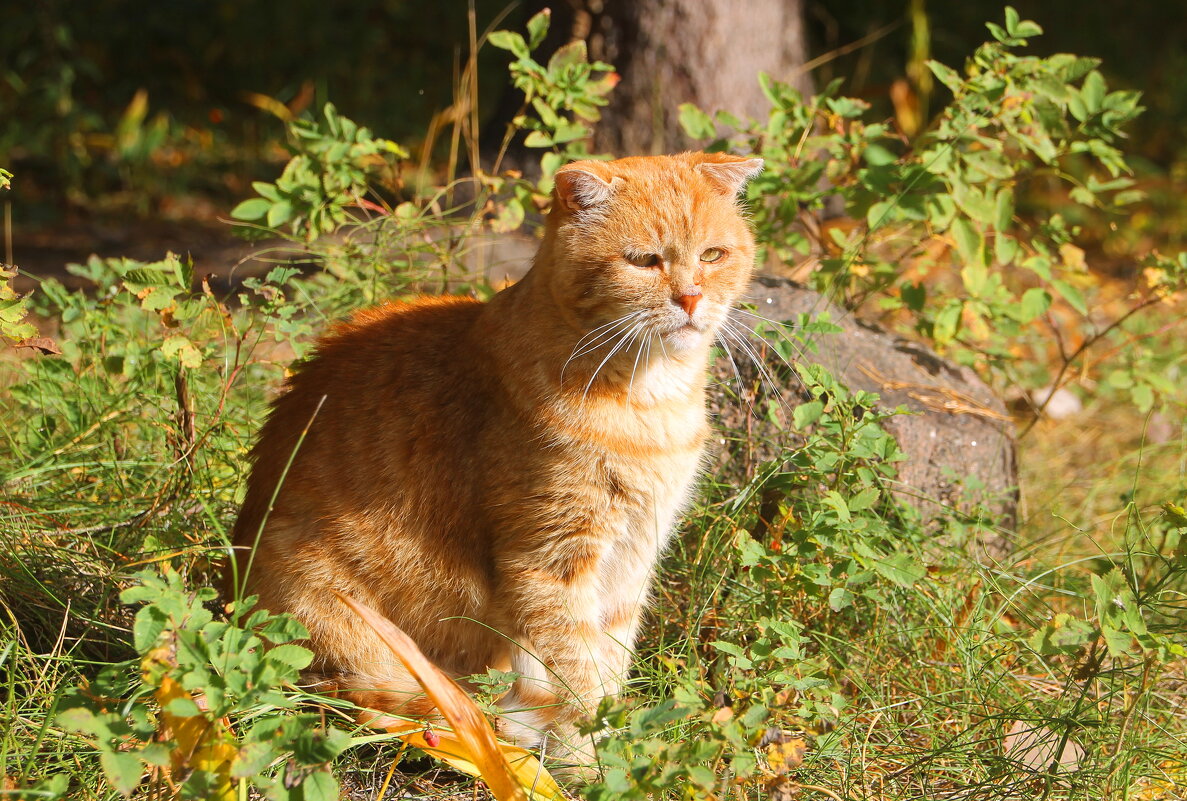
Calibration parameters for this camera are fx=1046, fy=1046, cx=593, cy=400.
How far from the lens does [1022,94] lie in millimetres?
2820

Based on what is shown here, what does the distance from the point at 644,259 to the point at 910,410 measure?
3.20 ft

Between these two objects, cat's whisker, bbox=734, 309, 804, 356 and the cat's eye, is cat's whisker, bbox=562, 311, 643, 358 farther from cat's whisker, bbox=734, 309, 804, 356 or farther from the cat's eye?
cat's whisker, bbox=734, 309, 804, 356

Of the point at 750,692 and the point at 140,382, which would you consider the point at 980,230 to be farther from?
the point at 140,382

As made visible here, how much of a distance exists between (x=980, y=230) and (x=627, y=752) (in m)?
1.96

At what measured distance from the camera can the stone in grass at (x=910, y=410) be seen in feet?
8.91

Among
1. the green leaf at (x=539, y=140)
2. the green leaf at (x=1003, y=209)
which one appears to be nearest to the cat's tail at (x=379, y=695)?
the green leaf at (x=539, y=140)

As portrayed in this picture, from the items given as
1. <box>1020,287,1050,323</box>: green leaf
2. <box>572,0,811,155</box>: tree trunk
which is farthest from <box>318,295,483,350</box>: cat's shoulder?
<box>572,0,811,155</box>: tree trunk

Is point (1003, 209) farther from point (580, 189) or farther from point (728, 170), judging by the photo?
point (580, 189)

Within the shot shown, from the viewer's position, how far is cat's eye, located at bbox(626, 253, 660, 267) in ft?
6.83

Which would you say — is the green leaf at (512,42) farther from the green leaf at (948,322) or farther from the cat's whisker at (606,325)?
the green leaf at (948,322)

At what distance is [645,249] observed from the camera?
2078mm

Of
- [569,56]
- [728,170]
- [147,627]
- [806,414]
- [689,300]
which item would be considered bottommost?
[147,627]

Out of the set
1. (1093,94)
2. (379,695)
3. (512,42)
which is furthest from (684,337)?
(1093,94)

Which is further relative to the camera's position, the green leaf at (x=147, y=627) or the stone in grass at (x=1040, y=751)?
the stone in grass at (x=1040, y=751)
